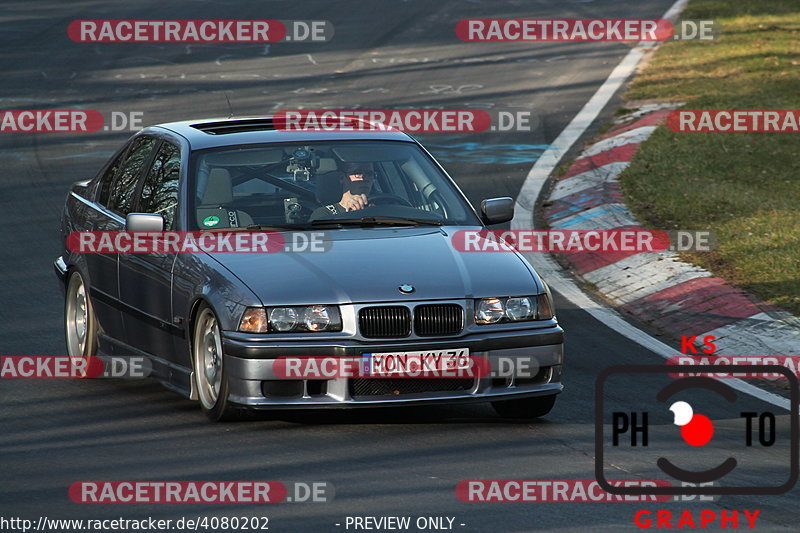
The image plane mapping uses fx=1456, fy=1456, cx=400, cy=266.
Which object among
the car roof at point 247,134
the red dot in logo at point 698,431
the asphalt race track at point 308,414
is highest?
the car roof at point 247,134

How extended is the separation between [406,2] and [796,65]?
11.4m

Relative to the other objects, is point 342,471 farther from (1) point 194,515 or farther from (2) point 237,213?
(2) point 237,213

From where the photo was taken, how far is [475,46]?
26.8 meters

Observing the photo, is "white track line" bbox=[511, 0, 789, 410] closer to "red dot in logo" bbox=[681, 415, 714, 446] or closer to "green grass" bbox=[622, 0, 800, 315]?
"green grass" bbox=[622, 0, 800, 315]

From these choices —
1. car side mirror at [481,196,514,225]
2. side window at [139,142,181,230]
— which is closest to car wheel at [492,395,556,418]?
car side mirror at [481,196,514,225]

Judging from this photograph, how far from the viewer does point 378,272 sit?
7.61 m

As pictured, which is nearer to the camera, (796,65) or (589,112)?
(589,112)

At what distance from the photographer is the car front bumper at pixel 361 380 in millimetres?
7340

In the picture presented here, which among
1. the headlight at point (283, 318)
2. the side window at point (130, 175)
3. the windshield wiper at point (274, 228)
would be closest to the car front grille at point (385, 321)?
the headlight at point (283, 318)

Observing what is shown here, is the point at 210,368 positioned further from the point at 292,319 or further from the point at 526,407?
the point at 526,407

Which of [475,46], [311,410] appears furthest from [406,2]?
[311,410]

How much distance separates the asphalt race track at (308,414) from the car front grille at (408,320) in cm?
51

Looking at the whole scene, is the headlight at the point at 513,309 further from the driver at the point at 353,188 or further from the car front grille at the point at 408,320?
the driver at the point at 353,188

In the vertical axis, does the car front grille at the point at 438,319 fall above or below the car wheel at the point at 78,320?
above
